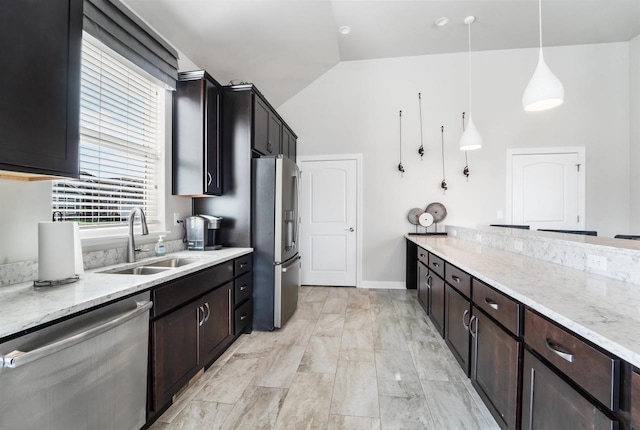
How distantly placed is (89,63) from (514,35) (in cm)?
493

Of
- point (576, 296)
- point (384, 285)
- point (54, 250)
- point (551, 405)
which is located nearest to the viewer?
point (551, 405)

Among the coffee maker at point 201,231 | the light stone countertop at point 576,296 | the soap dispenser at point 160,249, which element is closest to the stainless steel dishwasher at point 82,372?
the soap dispenser at point 160,249

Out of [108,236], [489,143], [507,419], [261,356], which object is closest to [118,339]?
[108,236]

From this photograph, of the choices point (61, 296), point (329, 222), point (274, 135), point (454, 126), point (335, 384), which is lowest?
point (335, 384)

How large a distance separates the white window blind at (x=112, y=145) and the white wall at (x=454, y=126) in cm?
250

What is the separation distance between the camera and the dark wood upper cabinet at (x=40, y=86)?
1.07 metres

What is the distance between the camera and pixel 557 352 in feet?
3.25

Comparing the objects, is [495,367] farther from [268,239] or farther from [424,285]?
[268,239]

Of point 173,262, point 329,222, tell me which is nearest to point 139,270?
point 173,262

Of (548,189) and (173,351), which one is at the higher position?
(548,189)

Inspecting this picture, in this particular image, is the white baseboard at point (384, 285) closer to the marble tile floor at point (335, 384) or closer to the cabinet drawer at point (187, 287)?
the marble tile floor at point (335, 384)

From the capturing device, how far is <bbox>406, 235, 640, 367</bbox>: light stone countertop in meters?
0.80

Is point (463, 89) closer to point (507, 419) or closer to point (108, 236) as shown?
point (507, 419)

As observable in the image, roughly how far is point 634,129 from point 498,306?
4.72 m
